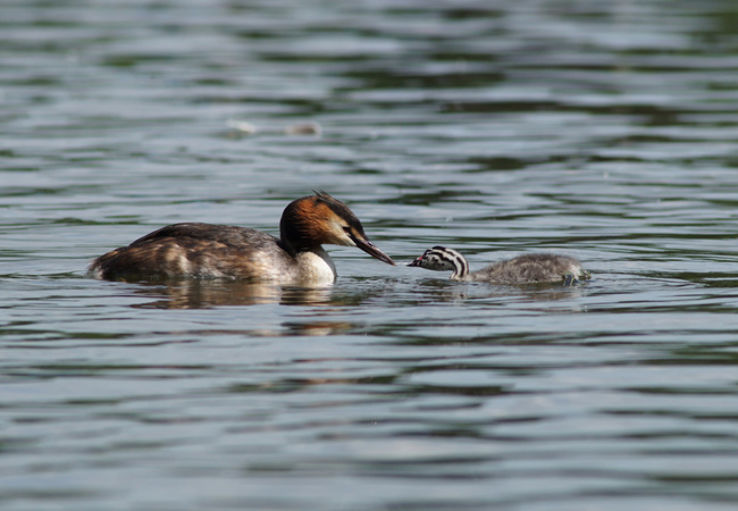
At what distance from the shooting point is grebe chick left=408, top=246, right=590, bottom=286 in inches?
533

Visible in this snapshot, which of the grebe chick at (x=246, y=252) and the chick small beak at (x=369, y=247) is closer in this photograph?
the grebe chick at (x=246, y=252)

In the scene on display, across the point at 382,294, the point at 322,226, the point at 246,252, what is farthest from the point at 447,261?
the point at 246,252

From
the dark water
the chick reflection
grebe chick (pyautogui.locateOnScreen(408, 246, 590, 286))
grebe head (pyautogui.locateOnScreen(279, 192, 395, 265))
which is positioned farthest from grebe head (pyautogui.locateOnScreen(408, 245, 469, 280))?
the chick reflection

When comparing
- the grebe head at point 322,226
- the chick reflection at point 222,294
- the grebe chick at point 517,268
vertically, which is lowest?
the chick reflection at point 222,294

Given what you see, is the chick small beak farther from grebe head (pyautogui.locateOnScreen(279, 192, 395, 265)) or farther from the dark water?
the dark water

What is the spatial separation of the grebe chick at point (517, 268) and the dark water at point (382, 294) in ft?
0.64

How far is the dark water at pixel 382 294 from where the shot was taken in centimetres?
797

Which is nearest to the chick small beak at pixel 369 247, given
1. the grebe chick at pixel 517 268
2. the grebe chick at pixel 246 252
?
the grebe chick at pixel 246 252

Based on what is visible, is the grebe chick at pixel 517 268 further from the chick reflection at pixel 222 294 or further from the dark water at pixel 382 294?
the chick reflection at pixel 222 294

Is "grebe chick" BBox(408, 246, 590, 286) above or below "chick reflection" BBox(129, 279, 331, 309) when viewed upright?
above

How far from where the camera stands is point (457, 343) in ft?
36.0

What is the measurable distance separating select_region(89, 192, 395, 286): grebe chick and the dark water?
0.30 m

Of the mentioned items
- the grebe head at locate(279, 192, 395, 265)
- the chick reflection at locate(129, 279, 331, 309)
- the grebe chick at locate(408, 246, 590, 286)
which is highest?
the grebe head at locate(279, 192, 395, 265)

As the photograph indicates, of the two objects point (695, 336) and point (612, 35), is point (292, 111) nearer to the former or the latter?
point (612, 35)
